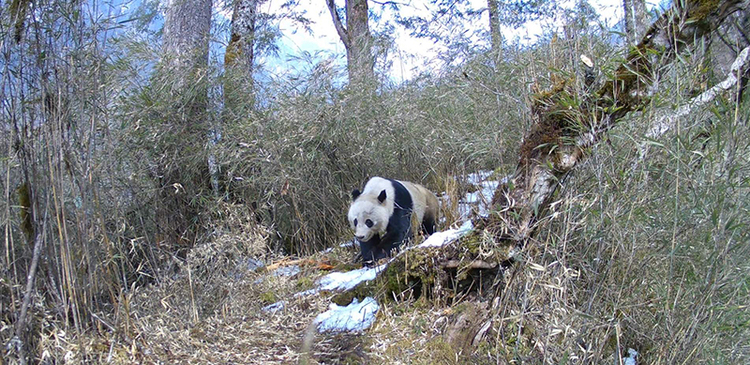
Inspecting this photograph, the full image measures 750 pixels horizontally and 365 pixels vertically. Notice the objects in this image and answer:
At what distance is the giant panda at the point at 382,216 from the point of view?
4.88 metres

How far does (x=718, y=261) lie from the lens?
256 centimetres

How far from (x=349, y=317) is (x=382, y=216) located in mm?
1307

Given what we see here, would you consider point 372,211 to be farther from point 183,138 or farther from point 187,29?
point 187,29

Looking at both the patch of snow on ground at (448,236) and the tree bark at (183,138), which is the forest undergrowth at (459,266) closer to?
the patch of snow on ground at (448,236)

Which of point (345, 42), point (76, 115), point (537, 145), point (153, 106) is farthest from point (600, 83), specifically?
point (345, 42)

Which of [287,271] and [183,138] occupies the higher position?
[183,138]

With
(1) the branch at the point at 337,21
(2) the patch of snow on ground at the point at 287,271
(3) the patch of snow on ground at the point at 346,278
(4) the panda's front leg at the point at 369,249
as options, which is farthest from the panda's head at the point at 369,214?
(1) the branch at the point at 337,21

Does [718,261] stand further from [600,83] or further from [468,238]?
[468,238]

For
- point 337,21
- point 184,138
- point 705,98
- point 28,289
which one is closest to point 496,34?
point 705,98

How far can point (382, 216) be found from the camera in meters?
4.93

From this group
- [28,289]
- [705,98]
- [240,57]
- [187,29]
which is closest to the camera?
[28,289]

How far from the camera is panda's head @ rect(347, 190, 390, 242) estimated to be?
4.87 metres

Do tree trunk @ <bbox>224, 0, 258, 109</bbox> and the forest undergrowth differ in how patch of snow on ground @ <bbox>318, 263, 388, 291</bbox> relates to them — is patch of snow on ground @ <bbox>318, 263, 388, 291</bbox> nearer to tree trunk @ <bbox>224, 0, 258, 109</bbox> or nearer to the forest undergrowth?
the forest undergrowth

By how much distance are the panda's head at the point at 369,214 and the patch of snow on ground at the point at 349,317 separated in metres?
0.96
